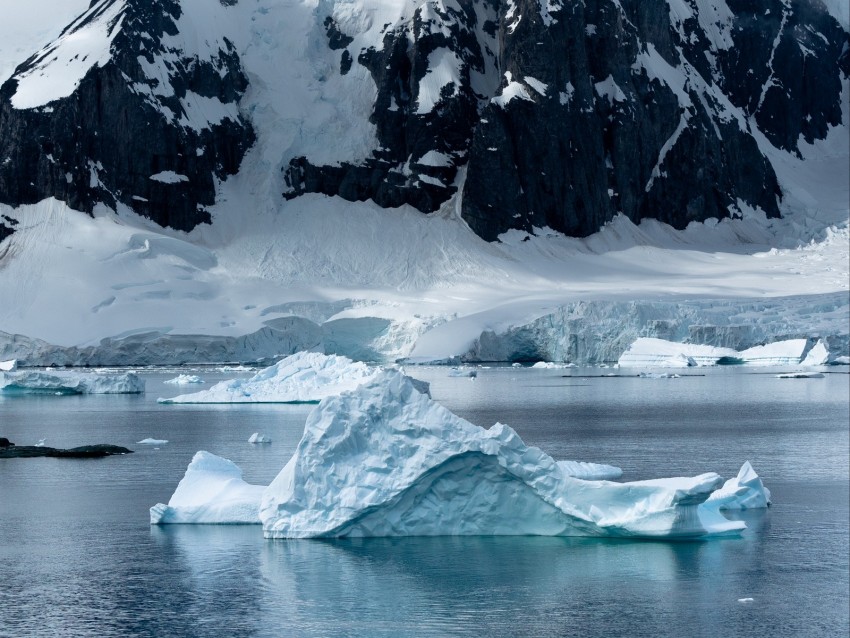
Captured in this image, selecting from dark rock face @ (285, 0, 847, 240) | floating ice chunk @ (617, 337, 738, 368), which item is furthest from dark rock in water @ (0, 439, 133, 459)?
dark rock face @ (285, 0, 847, 240)

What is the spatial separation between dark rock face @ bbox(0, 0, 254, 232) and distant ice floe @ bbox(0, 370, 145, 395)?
43885 millimetres

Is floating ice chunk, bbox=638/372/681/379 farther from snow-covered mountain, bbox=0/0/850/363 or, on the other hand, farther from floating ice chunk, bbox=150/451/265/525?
floating ice chunk, bbox=150/451/265/525

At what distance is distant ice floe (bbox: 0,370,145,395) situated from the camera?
57531 mm

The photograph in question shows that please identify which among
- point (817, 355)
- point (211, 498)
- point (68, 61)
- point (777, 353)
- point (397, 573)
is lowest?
point (397, 573)

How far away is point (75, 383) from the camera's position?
58.1 meters

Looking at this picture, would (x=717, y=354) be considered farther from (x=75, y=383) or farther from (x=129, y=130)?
(x=129, y=130)

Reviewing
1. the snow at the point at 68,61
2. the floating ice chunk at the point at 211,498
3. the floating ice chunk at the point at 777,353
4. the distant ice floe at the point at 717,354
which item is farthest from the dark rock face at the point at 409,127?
the floating ice chunk at the point at 211,498

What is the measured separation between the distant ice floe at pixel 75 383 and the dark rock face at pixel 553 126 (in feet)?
170

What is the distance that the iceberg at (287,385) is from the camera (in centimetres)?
4906

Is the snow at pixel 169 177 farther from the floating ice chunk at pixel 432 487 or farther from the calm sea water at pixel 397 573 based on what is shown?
the floating ice chunk at pixel 432 487

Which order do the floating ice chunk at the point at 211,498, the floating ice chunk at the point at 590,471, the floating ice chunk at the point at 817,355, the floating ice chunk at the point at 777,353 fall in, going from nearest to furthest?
1. the floating ice chunk at the point at 211,498
2. the floating ice chunk at the point at 590,471
3. the floating ice chunk at the point at 777,353
4. the floating ice chunk at the point at 817,355

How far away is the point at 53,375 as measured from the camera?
2282 inches

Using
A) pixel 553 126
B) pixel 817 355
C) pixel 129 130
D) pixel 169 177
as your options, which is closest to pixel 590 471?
pixel 817 355

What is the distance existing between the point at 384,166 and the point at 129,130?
19937 millimetres
